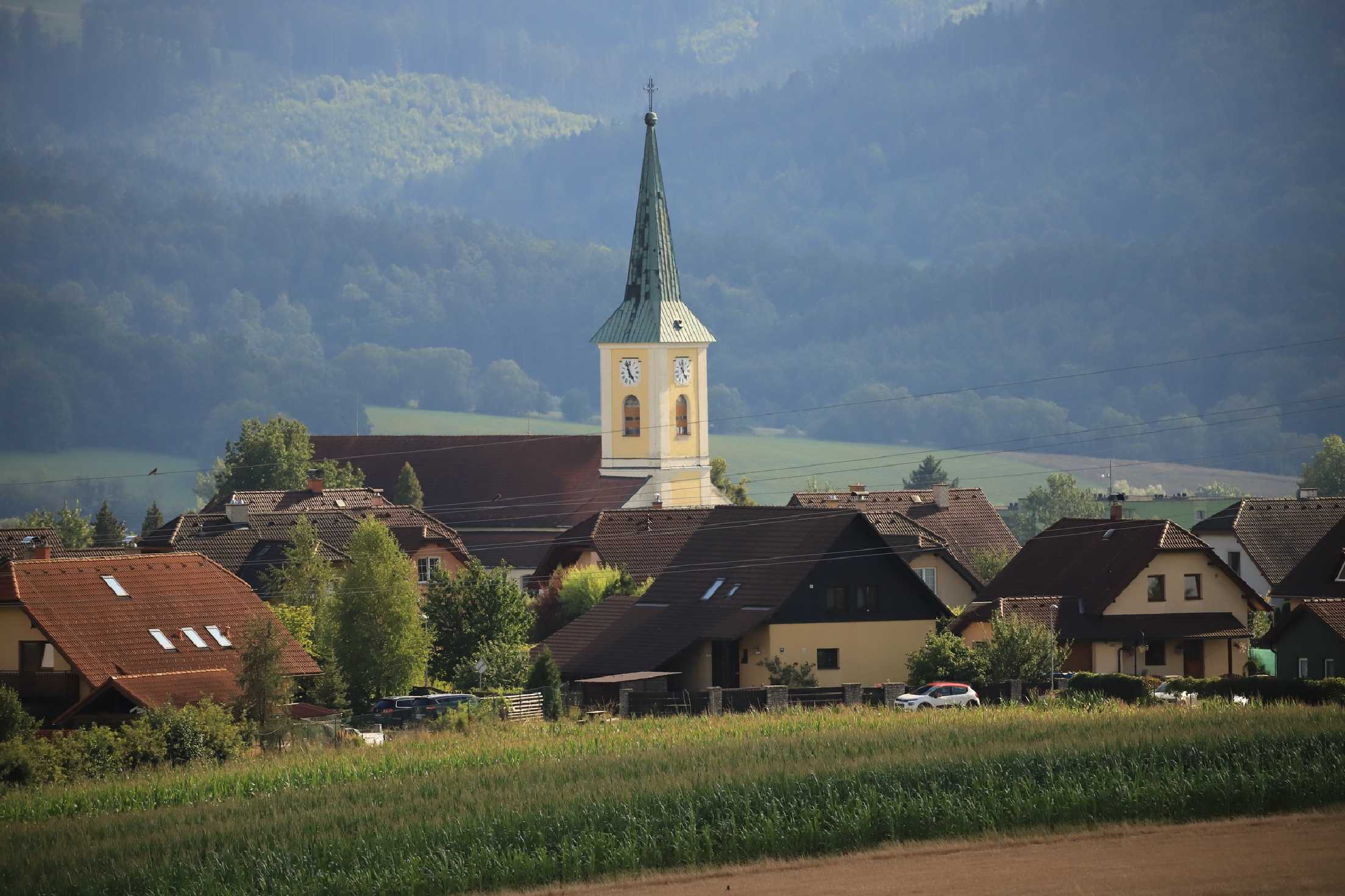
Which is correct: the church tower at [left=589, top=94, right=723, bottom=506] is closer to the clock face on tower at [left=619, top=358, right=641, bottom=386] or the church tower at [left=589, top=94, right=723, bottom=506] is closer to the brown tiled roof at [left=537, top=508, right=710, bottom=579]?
the clock face on tower at [left=619, top=358, right=641, bottom=386]

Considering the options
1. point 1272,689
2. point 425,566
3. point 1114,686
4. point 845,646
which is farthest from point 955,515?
point 1272,689

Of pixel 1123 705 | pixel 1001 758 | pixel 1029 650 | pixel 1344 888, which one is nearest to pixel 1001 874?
pixel 1344 888

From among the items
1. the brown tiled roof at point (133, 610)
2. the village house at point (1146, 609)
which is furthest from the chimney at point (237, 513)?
the village house at point (1146, 609)

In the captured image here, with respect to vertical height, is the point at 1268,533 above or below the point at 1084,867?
above

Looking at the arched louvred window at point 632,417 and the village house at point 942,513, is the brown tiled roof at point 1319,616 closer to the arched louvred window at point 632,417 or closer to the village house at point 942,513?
the village house at point 942,513

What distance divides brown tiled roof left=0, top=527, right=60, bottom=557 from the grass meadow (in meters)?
26.8

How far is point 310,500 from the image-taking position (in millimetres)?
82812

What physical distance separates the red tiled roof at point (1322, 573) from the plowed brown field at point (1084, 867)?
31602 millimetres

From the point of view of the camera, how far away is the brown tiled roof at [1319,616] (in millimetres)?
48125

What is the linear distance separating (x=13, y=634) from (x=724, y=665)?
18120 millimetres

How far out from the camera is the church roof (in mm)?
112188

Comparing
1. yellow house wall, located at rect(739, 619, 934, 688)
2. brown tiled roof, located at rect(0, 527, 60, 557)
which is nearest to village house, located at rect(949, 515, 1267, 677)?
yellow house wall, located at rect(739, 619, 934, 688)

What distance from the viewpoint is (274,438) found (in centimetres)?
10900

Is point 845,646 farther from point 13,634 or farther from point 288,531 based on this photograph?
point 288,531
